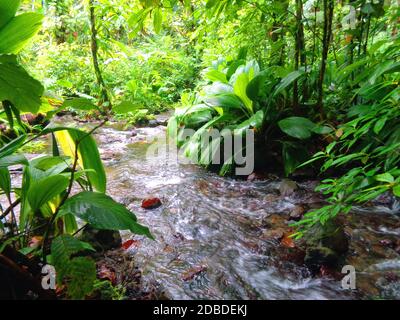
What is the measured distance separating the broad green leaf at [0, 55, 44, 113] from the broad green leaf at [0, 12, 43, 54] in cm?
34

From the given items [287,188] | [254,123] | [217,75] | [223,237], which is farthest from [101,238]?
[217,75]

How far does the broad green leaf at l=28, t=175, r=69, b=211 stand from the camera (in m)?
1.06

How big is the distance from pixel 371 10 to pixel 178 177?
2.02 m

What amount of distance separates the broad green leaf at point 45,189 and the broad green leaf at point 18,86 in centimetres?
27

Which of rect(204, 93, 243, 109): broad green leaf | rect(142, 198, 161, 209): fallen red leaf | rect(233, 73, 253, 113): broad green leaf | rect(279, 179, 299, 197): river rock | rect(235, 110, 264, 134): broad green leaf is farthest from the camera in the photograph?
rect(204, 93, 243, 109): broad green leaf

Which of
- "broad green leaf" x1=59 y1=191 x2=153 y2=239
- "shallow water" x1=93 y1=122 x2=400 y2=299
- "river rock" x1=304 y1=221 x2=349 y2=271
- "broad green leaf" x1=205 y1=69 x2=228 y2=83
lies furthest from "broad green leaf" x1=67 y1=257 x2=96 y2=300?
"broad green leaf" x1=205 y1=69 x2=228 y2=83

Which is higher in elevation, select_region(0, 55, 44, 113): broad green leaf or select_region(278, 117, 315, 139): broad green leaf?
select_region(0, 55, 44, 113): broad green leaf

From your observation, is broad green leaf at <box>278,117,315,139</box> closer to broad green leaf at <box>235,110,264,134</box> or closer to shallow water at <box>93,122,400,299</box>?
broad green leaf at <box>235,110,264,134</box>

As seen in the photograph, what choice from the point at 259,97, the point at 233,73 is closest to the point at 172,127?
the point at 233,73

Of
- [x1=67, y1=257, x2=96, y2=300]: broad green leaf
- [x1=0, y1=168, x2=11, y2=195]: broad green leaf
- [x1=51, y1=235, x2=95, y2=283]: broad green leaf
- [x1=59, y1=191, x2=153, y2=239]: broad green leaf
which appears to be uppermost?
[x1=0, y1=168, x2=11, y2=195]: broad green leaf

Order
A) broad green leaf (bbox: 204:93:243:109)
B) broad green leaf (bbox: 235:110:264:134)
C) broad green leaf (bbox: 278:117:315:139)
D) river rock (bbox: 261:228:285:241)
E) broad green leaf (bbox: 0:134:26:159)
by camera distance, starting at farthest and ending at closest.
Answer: broad green leaf (bbox: 204:93:243:109) → broad green leaf (bbox: 235:110:264:134) → broad green leaf (bbox: 278:117:315:139) → river rock (bbox: 261:228:285:241) → broad green leaf (bbox: 0:134:26:159)

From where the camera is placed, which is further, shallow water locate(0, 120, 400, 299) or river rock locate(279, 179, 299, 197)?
river rock locate(279, 179, 299, 197)

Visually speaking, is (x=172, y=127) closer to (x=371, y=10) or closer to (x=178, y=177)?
(x=178, y=177)

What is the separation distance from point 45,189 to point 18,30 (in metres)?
0.58
